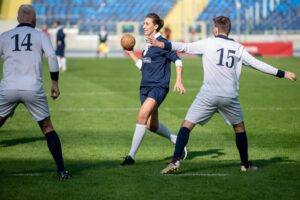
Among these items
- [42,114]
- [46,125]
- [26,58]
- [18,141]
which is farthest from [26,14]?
[18,141]

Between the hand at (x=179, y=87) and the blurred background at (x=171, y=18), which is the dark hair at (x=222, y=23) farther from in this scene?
the blurred background at (x=171, y=18)

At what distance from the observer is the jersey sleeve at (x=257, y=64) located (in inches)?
392

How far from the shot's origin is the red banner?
176 ft

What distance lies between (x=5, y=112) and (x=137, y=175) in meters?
1.95

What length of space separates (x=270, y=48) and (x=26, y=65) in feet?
153

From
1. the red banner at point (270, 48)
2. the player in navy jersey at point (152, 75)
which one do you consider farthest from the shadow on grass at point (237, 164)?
the red banner at point (270, 48)

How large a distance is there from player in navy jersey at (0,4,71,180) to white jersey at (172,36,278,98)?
1813 millimetres

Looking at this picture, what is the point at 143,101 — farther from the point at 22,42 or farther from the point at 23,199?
the point at 23,199

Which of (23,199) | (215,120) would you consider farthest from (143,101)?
(215,120)

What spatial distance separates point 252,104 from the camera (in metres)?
21.3

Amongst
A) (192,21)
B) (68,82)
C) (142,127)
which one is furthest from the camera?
(192,21)

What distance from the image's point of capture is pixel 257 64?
10000 mm

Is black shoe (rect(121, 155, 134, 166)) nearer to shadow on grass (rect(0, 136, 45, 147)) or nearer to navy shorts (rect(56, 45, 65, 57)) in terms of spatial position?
shadow on grass (rect(0, 136, 45, 147))

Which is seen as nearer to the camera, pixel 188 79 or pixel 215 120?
pixel 215 120
